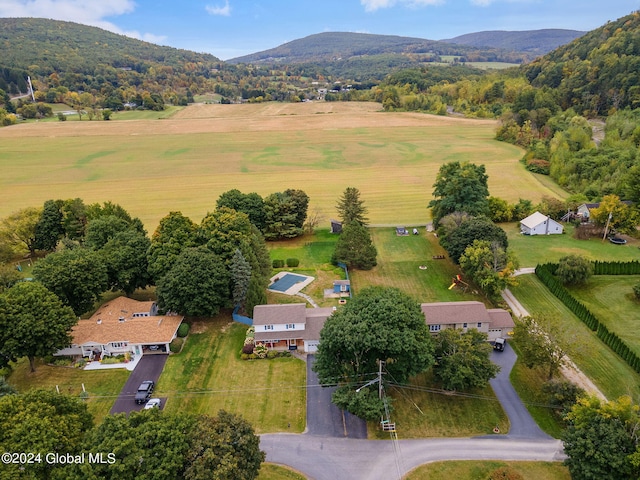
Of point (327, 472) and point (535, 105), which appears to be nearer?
point (327, 472)

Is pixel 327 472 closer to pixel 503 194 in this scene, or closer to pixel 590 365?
pixel 590 365

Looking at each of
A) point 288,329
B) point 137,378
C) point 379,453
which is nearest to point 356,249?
point 288,329

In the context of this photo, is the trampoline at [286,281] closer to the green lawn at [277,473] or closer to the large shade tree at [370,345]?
the large shade tree at [370,345]

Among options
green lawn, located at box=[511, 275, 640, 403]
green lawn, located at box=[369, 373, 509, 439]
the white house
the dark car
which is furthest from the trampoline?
the white house

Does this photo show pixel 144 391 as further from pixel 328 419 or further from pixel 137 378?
pixel 328 419

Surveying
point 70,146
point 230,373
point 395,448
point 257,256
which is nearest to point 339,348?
point 395,448

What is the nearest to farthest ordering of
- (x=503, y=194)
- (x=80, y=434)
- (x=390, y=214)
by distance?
(x=80, y=434) → (x=390, y=214) → (x=503, y=194)
